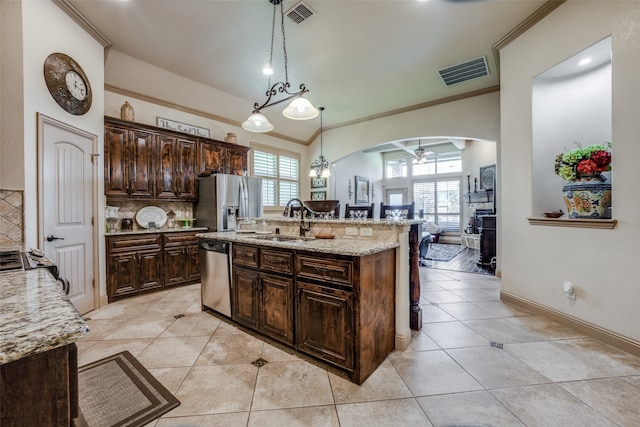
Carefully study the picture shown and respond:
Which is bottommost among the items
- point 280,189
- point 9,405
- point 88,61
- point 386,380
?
point 386,380

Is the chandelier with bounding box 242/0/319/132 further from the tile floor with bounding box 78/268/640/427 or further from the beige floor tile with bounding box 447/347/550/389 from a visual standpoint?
the beige floor tile with bounding box 447/347/550/389

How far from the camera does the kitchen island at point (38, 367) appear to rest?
0.53 m

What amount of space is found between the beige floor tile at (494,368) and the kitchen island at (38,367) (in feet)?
7.39

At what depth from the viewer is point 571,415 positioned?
60.2 inches

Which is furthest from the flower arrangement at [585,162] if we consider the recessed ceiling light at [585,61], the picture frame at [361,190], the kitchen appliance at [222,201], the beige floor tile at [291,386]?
the picture frame at [361,190]

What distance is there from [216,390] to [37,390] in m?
1.48

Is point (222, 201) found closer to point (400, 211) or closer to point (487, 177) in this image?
point (400, 211)

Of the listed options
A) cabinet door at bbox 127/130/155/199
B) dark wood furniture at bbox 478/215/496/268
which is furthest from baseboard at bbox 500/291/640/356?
cabinet door at bbox 127/130/155/199

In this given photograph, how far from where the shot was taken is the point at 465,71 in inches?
158

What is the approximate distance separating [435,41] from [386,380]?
12.7 feet

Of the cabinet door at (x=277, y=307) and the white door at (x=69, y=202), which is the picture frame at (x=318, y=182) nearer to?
the white door at (x=69, y=202)

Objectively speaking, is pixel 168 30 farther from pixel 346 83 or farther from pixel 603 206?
pixel 603 206

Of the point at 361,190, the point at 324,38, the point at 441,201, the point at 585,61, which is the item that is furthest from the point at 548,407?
the point at 441,201

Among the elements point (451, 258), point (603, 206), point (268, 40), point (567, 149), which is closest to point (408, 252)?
point (603, 206)
